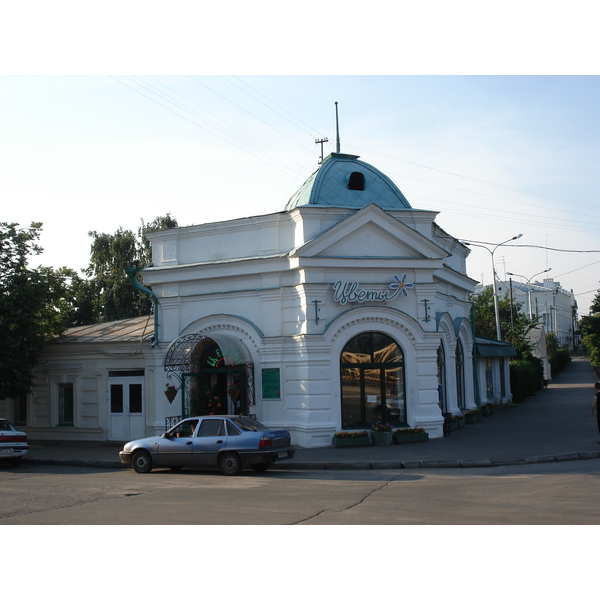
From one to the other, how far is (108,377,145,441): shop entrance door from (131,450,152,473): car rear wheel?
5.47 m

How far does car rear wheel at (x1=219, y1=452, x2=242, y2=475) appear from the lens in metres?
15.4

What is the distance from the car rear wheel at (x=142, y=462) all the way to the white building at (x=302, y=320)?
3.83 meters

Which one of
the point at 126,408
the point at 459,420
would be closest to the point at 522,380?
the point at 459,420

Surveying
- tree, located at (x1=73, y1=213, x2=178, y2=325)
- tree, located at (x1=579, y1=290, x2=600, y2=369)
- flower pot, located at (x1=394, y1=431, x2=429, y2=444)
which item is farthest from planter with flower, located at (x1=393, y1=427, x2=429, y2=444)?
tree, located at (x1=73, y1=213, x2=178, y2=325)

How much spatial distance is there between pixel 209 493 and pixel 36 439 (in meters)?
13.8

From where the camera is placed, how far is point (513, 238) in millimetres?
38656

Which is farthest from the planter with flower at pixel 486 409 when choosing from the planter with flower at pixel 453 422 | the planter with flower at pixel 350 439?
the planter with flower at pixel 350 439

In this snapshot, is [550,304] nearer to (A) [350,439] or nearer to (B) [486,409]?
(B) [486,409]

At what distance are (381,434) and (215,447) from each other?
544 centimetres

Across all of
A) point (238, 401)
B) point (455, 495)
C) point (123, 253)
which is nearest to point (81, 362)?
point (238, 401)

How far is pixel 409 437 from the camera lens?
1928cm

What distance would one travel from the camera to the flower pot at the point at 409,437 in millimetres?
19156

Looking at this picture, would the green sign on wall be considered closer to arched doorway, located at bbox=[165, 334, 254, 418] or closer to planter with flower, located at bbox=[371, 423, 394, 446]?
arched doorway, located at bbox=[165, 334, 254, 418]

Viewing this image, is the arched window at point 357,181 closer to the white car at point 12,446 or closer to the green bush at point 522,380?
the white car at point 12,446
